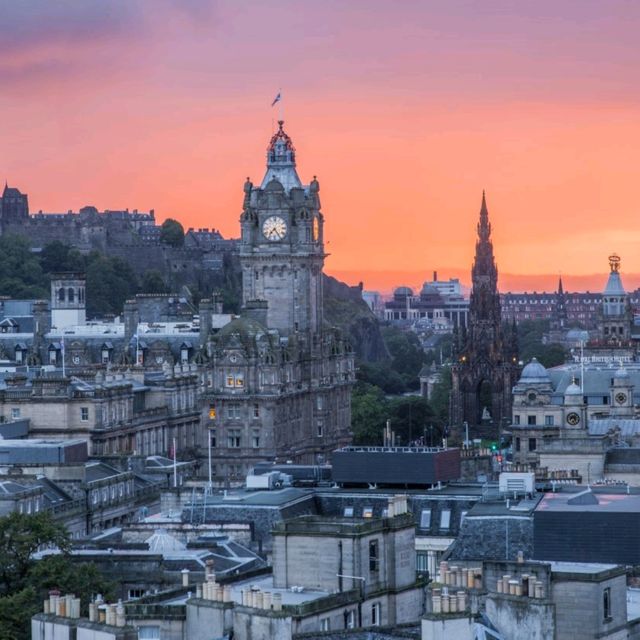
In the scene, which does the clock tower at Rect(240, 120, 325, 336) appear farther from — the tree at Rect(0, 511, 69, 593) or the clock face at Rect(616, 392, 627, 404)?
the tree at Rect(0, 511, 69, 593)

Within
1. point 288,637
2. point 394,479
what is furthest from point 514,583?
point 394,479

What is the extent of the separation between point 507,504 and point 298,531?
68.5 ft

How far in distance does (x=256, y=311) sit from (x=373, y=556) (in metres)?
113

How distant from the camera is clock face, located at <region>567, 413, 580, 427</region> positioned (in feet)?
537

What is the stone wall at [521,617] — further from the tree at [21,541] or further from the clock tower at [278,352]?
the clock tower at [278,352]

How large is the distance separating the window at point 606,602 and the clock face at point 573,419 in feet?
303

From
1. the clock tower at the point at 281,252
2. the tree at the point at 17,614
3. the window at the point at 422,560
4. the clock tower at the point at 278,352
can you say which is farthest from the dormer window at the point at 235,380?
the tree at the point at 17,614

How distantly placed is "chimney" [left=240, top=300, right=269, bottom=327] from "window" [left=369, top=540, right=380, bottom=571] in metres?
112

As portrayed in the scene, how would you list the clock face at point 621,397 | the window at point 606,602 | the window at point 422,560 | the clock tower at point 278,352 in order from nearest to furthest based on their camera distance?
the window at point 606,602 < the window at point 422,560 < the clock face at point 621,397 < the clock tower at point 278,352

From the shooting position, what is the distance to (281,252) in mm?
195125

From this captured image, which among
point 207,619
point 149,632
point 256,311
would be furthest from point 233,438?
point 207,619

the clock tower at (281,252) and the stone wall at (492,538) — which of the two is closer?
the stone wall at (492,538)

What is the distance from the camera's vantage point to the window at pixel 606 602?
70.6m

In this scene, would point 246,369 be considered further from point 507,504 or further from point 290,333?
point 507,504
